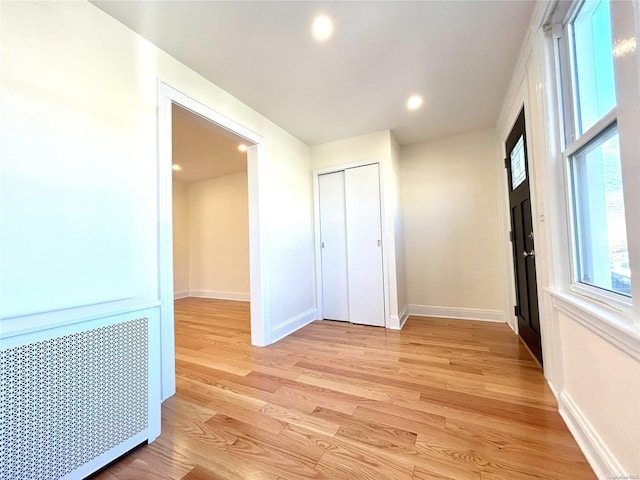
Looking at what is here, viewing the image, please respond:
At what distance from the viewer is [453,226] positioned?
3.29 m

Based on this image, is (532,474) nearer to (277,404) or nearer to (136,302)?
(277,404)

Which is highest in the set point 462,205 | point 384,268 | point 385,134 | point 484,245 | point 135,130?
point 385,134

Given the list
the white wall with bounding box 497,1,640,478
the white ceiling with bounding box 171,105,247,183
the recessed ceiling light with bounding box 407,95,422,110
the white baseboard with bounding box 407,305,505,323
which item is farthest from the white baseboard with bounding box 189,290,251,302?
the white wall with bounding box 497,1,640,478

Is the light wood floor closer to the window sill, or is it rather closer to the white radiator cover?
the white radiator cover

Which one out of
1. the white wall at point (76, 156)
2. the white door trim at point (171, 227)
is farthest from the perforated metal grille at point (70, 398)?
the white door trim at point (171, 227)

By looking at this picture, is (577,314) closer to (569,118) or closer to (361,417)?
(569,118)

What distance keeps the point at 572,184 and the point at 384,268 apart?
6.16ft

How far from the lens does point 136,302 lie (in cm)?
130

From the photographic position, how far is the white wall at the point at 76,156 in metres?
1.09

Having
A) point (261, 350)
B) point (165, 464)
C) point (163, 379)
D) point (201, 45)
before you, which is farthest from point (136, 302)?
point (201, 45)

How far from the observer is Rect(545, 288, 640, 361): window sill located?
2.69 feet

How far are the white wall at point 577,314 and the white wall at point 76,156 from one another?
227cm

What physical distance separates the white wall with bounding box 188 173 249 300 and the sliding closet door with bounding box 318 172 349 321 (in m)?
2.10

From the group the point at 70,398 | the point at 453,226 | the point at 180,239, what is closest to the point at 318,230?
the point at 453,226
